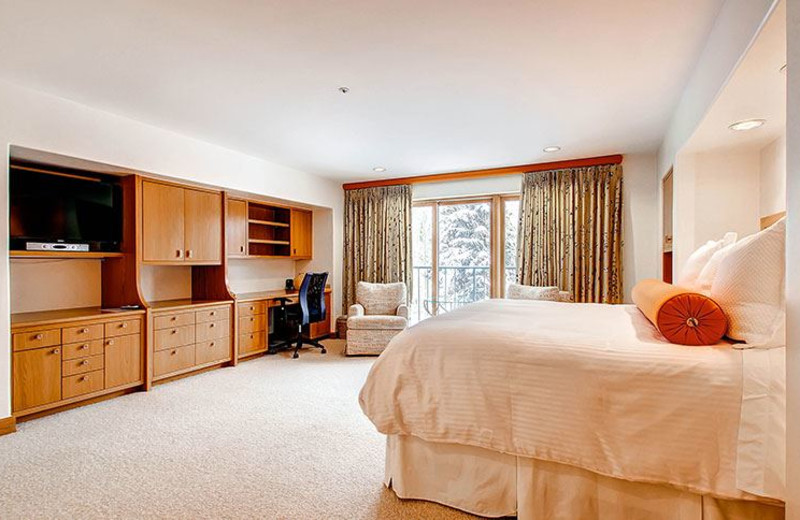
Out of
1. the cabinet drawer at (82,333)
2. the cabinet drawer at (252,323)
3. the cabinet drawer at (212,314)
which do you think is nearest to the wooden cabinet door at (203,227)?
the cabinet drawer at (212,314)

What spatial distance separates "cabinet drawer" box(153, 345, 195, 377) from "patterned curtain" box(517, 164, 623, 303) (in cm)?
385

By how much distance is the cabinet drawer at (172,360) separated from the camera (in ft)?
13.0

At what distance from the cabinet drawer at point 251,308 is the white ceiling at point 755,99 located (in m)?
4.55

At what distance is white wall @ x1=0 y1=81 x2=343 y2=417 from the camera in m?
2.87

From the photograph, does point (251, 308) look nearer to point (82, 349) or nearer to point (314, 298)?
point (314, 298)

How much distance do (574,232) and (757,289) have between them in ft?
11.8

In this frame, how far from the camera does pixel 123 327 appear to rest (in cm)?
368

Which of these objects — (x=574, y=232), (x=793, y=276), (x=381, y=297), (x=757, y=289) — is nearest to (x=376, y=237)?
(x=381, y=297)

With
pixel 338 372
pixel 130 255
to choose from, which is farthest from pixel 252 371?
pixel 130 255

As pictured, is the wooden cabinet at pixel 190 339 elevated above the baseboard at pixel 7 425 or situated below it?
above

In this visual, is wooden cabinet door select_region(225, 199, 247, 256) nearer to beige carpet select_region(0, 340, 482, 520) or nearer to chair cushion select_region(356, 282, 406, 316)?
chair cushion select_region(356, 282, 406, 316)

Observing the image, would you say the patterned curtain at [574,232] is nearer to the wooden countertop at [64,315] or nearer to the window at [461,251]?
the window at [461,251]

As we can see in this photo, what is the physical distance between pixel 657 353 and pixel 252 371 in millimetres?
3990

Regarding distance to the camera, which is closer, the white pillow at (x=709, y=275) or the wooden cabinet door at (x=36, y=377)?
the white pillow at (x=709, y=275)
